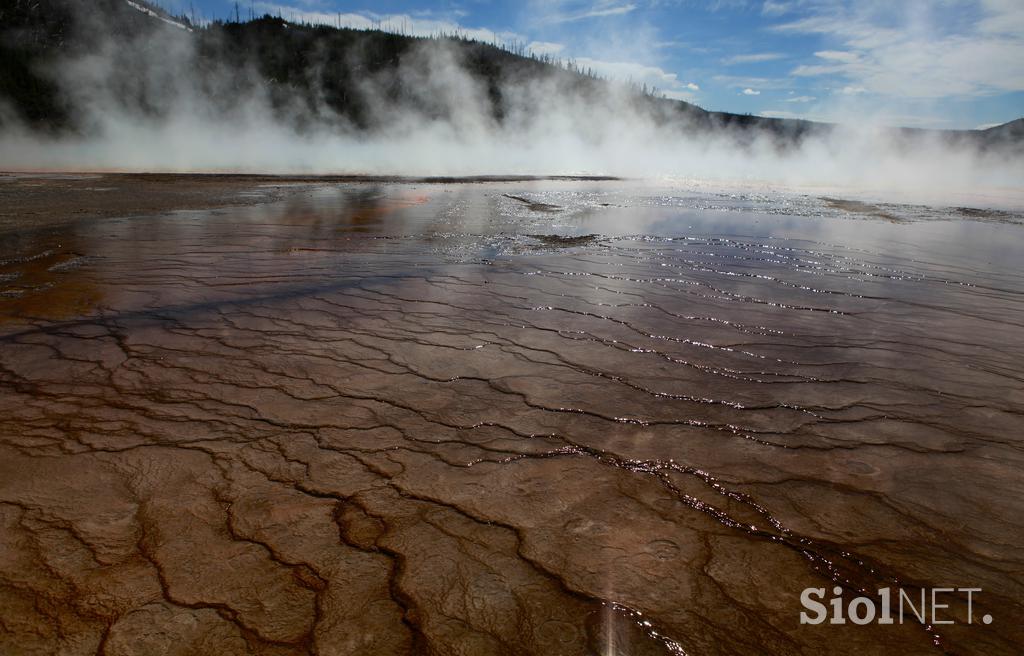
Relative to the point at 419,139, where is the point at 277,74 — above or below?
above

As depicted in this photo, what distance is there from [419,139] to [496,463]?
3365 cm

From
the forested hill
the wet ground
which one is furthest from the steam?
the wet ground

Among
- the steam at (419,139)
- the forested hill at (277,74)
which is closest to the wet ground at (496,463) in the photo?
the steam at (419,139)

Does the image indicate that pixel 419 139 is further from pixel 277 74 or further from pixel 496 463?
pixel 496 463

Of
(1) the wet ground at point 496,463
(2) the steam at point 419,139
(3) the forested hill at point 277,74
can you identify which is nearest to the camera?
(1) the wet ground at point 496,463

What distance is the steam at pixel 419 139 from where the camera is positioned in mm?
19703

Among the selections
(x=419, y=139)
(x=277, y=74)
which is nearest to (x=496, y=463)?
(x=419, y=139)

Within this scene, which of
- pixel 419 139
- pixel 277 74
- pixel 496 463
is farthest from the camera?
pixel 277 74

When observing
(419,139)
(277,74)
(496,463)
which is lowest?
(496,463)

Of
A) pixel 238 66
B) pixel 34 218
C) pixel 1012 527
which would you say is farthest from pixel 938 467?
pixel 238 66

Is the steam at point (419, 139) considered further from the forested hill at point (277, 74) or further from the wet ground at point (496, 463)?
the wet ground at point (496, 463)

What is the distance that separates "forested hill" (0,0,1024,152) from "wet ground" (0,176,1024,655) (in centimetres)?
3491

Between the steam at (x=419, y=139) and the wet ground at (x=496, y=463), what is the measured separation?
14320 millimetres

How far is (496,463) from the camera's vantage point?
1654mm
